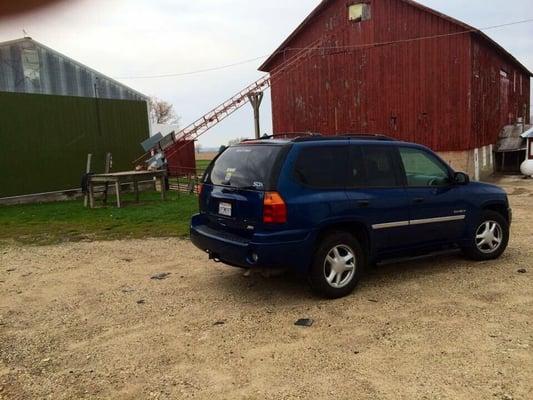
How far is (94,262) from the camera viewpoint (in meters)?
7.46

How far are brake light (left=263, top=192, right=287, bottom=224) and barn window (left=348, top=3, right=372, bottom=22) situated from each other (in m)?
18.1

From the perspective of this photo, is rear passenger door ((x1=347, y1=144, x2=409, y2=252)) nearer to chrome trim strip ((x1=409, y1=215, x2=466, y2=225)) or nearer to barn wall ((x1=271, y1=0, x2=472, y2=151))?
chrome trim strip ((x1=409, y1=215, x2=466, y2=225))

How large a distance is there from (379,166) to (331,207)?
1026 millimetres

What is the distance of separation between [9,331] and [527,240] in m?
7.71

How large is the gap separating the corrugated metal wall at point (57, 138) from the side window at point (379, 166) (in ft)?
41.4

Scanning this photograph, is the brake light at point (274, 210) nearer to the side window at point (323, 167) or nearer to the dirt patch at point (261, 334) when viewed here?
the side window at point (323, 167)

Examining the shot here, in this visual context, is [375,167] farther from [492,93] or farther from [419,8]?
[492,93]

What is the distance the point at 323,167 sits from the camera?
5.46 meters

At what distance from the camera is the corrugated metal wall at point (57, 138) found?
48.8ft

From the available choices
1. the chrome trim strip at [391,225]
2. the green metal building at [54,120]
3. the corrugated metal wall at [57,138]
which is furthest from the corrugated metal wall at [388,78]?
the chrome trim strip at [391,225]

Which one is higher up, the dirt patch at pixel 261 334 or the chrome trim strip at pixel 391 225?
the chrome trim strip at pixel 391 225

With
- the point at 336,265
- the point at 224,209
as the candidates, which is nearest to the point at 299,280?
the point at 336,265

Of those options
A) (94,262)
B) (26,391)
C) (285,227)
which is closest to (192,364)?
(26,391)

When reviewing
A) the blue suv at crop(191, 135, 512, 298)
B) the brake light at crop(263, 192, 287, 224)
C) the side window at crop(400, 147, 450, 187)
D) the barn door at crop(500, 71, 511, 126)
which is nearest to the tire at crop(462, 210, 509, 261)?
the blue suv at crop(191, 135, 512, 298)
